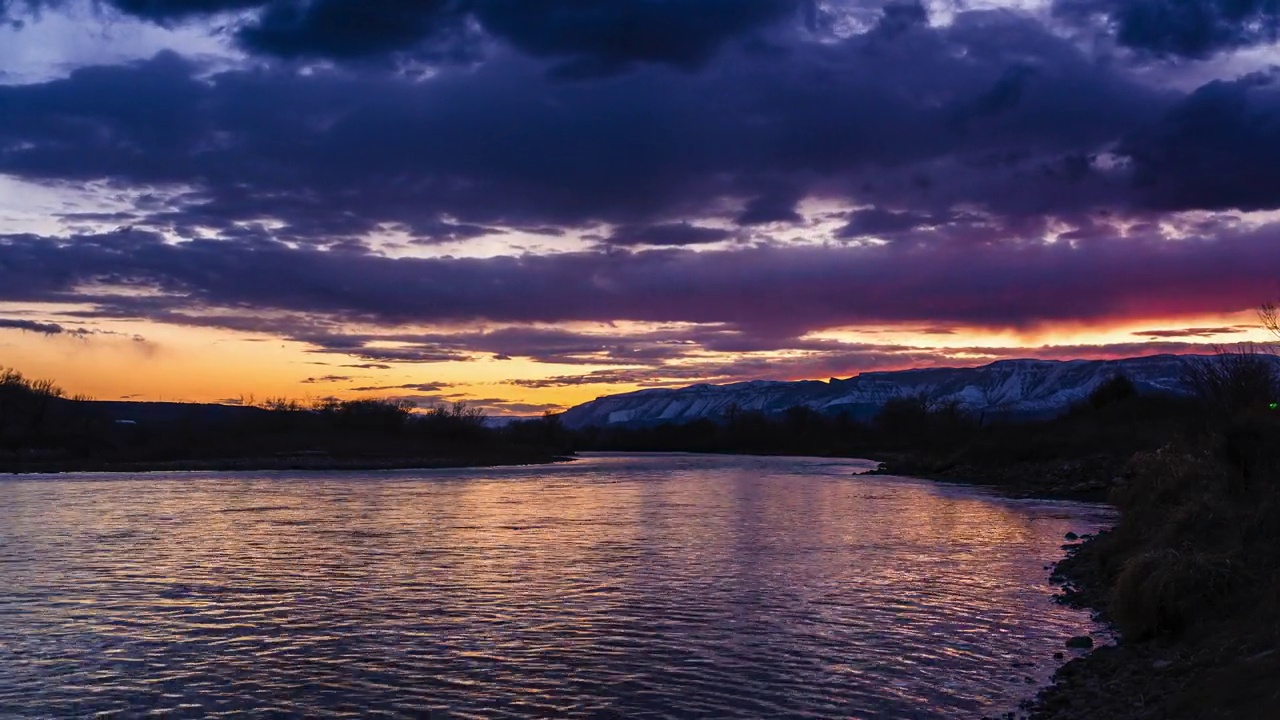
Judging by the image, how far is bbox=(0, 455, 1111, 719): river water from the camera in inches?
606

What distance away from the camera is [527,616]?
21.8m

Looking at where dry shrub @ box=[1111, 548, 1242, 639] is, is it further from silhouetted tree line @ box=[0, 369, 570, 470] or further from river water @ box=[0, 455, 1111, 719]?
silhouetted tree line @ box=[0, 369, 570, 470]

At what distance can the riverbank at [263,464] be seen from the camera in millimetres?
110625

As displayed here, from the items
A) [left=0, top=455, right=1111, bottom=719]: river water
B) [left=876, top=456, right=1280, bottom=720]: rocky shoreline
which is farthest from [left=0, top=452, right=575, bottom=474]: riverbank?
[left=876, top=456, right=1280, bottom=720]: rocky shoreline

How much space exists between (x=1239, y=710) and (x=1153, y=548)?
10.7 metres

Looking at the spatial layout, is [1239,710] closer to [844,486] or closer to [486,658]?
[486,658]

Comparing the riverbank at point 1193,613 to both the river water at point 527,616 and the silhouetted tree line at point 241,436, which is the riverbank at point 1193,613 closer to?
the river water at point 527,616

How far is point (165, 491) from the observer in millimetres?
69688

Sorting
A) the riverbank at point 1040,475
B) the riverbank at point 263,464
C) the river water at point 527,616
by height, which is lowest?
the riverbank at point 263,464

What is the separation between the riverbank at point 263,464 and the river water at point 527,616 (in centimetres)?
7346

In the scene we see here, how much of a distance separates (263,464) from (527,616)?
111274mm

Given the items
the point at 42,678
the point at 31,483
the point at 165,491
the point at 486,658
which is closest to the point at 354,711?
the point at 486,658

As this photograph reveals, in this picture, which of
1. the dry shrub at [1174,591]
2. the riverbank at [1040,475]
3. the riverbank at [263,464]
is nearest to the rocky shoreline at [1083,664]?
the dry shrub at [1174,591]

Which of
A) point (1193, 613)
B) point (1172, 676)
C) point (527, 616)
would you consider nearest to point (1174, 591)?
point (1193, 613)
